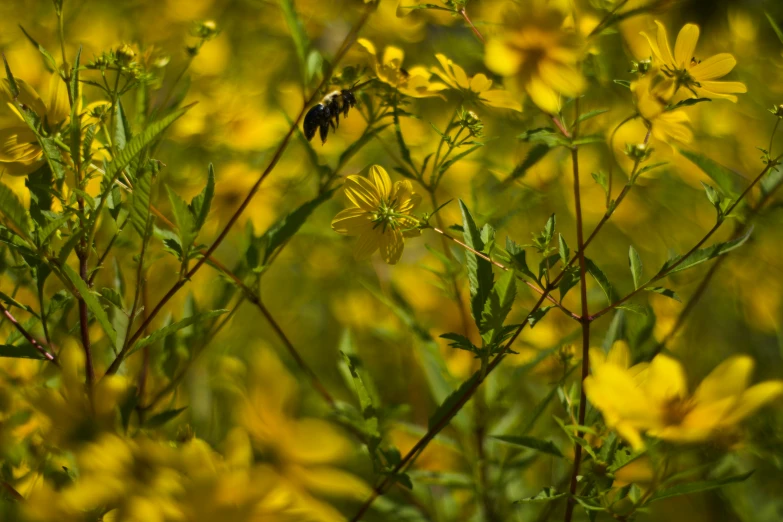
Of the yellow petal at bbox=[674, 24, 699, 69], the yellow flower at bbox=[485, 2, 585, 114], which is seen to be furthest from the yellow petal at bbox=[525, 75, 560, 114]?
the yellow petal at bbox=[674, 24, 699, 69]

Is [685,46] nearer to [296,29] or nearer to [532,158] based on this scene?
[532,158]

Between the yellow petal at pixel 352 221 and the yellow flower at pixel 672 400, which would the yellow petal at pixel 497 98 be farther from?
the yellow flower at pixel 672 400

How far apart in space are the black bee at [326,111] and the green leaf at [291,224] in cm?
8

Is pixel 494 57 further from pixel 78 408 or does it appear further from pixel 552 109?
pixel 78 408

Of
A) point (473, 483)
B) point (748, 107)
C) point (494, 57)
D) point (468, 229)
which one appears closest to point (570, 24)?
point (494, 57)

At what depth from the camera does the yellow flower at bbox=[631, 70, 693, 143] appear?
21.9 inches

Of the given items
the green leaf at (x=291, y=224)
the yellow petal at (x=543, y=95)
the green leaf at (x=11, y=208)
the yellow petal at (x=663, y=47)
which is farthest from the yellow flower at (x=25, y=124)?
the yellow petal at (x=663, y=47)

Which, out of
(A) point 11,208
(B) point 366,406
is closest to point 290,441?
(B) point 366,406

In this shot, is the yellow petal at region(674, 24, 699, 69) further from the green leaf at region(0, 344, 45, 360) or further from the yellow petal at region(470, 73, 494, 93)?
the green leaf at region(0, 344, 45, 360)

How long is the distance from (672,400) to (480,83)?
346 mm

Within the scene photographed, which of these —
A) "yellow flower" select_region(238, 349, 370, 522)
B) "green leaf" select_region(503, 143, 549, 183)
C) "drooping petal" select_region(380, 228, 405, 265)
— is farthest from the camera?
"green leaf" select_region(503, 143, 549, 183)

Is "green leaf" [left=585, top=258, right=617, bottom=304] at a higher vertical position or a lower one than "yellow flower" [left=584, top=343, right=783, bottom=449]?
higher

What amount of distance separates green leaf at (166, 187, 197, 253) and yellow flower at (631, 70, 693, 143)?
0.38 metres

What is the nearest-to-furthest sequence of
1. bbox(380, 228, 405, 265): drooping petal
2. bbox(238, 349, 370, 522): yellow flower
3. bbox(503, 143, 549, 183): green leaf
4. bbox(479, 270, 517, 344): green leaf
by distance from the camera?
bbox(238, 349, 370, 522): yellow flower
bbox(479, 270, 517, 344): green leaf
bbox(380, 228, 405, 265): drooping petal
bbox(503, 143, 549, 183): green leaf
